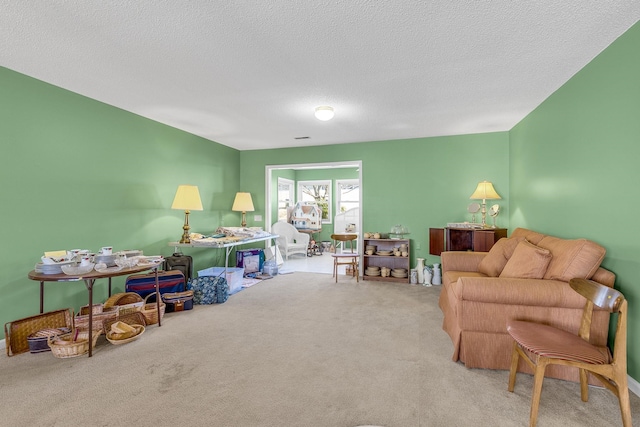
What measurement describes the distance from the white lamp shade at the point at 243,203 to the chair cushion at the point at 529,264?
4249 mm

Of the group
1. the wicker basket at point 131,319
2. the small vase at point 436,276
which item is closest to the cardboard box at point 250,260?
the wicker basket at point 131,319

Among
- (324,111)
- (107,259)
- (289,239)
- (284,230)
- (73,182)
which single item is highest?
(324,111)

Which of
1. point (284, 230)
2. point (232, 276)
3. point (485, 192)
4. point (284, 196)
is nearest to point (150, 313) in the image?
point (232, 276)

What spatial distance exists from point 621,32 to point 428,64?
50.2 inches

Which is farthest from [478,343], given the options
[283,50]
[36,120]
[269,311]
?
[36,120]

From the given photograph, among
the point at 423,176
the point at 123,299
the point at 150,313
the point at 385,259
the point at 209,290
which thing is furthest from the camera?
the point at 385,259

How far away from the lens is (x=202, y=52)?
2334mm

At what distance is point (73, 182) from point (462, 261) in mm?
4438

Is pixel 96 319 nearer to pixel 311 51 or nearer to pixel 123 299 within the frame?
pixel 123 299

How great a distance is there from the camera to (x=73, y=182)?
312 centimetres

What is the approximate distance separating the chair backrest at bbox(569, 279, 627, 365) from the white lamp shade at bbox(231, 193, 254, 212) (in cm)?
474

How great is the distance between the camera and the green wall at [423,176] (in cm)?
473

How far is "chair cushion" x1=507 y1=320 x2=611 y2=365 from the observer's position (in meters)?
1.56

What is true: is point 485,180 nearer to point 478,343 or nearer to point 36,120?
point 478,343
